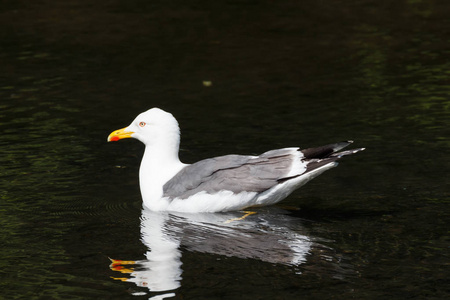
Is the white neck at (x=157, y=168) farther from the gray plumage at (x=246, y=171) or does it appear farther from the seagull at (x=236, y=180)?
the gray plumage at (x=246, y=171)

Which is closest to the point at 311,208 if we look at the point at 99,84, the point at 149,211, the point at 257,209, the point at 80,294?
the point at 257,209

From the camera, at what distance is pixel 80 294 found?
663 centimetres

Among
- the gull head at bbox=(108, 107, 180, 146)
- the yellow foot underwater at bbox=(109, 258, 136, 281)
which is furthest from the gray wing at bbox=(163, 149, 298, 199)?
the yellow foot underwater at bbox=(109, 258, 136, 281)

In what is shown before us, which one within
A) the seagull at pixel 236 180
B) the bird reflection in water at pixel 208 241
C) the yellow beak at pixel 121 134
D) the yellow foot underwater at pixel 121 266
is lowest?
the yellow foot underwater at pixel 121 266

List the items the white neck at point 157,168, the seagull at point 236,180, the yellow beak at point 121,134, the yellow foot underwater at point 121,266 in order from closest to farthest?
the yellow foot underwater at point 121,266 → the seagull at point 236,180 → the white neck at point 157,168 → the yellow beak at point 121,134

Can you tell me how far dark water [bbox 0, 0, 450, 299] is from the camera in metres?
6.98

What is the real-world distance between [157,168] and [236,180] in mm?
1058

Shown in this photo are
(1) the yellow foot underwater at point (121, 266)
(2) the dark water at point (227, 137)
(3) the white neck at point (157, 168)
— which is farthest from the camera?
(3) the white neck at point (157, 168)

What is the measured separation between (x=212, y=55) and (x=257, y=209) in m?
7.27

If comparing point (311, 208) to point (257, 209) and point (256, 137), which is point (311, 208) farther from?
point (256, 137)

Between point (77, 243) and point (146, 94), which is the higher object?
point (146, 94)

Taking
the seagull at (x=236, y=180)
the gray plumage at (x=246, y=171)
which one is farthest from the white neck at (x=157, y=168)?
the gray plumage at (x=246, y=171)

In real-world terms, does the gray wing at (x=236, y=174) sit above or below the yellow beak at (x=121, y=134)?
below

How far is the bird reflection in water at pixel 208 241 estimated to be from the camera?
23.2 feet
